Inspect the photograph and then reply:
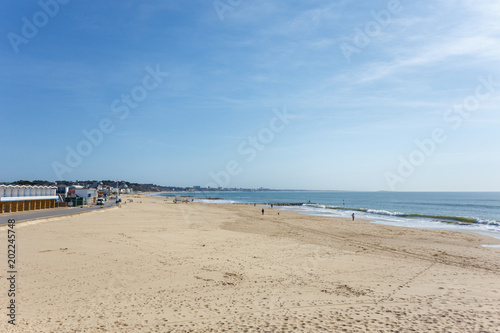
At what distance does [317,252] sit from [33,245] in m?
13.9

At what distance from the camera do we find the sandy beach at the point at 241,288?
7.14 metres

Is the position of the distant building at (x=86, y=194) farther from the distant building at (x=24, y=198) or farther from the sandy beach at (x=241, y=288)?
the sandy beach at (x=241, y=288)

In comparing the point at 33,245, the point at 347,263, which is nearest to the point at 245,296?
the point at 347,263

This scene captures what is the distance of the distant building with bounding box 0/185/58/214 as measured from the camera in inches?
1214

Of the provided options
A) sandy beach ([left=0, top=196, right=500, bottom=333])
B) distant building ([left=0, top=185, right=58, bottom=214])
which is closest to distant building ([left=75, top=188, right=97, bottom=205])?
distant building ([left=0, top=185, right=58, bottom=214])

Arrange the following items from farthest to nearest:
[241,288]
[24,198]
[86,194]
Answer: [86,194] → [24,198] → [241,288]

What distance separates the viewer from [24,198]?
3403 cm

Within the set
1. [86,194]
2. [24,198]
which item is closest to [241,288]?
[24,198]

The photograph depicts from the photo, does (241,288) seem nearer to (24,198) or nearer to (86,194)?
(24,198)

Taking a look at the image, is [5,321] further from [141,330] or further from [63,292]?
[141,330]

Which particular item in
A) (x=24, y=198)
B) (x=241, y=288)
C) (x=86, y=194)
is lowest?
(x=241, y=288)

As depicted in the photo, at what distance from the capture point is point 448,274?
1240cm

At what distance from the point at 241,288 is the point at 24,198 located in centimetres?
3416

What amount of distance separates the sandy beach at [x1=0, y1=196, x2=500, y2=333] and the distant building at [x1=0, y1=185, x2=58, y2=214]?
56.0ft
